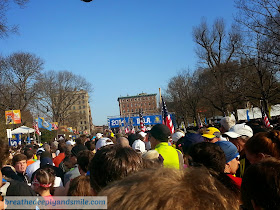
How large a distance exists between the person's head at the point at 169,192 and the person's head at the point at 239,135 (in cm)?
402

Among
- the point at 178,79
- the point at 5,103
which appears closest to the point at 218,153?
the point at 5,103

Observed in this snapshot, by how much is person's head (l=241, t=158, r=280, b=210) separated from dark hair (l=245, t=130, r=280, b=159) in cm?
147

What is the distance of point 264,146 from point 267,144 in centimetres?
4

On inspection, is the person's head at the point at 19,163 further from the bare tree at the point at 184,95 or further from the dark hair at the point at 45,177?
the bare tree at the point at 184,95

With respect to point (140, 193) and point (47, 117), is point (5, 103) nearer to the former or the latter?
point (47, 117)

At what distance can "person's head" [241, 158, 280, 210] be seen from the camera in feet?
5.24

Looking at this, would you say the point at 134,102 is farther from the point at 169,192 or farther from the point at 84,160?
the point at 169,192

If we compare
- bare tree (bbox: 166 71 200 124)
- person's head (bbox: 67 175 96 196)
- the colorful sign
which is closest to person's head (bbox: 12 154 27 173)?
person's head (bbox: 67 175 96 196)

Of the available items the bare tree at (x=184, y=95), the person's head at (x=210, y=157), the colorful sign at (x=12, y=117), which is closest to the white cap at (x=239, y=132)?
the person's head at (x=210, y=157)

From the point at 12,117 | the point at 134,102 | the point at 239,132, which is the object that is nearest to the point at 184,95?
the point at 12,117

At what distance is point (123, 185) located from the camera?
3.44 ft

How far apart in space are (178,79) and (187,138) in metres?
43.4

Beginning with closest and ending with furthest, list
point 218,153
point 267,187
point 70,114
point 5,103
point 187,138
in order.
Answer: point 267,187
point 218,153
point 187,138
point 5,103
point 70,114

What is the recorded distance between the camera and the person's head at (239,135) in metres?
4.94
